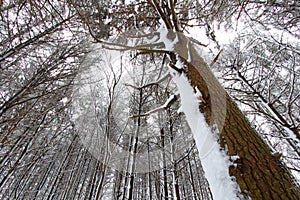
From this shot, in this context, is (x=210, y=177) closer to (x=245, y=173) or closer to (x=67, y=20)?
(x=245, y=173)

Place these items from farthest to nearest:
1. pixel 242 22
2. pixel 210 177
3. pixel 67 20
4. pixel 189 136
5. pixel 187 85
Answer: pixel 242 22 → pixel 189 136 → pixel 67 20 → pixel 187 85 → pixel 210 177

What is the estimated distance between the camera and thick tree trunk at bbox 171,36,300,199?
94 centimetres

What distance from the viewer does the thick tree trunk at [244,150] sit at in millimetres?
937

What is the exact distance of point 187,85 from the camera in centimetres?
165

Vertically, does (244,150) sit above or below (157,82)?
below

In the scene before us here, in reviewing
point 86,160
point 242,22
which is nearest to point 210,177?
point 242,22

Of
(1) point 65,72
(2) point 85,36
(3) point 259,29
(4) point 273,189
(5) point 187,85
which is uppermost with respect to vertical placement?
(3) point 259,29

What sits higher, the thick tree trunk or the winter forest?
the winter forest

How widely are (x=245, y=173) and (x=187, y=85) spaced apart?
0.86m

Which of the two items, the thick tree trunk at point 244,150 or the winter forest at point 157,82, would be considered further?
the winter forest at point 157,82

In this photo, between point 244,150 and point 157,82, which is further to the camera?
point 157,82

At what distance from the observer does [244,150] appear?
3.59 feet

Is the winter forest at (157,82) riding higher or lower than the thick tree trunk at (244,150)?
higher

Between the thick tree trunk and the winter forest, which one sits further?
the winter forest
